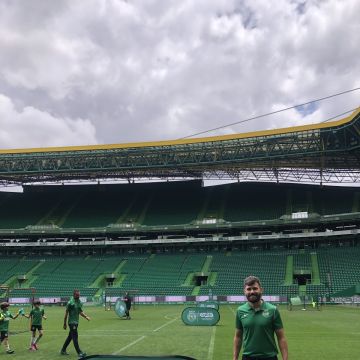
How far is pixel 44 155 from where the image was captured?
166 ft

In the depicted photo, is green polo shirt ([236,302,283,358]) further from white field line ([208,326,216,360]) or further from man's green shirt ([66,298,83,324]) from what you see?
A: man's green shirt ([66,298,83,324])

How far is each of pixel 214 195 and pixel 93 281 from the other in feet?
76.9

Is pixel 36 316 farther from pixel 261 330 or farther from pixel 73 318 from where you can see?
pixel 261 330

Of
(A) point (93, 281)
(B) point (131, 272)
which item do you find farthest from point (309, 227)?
(A) point (93, 281)

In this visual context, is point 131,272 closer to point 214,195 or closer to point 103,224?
point 103,224

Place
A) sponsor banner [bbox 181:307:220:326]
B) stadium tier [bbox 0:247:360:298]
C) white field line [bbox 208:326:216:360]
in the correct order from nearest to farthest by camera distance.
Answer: white field line [bbox 208:326:216:360], sponsor banner [bbox 181:307:220:326], stadium tier [bbox 0:247:360:298]

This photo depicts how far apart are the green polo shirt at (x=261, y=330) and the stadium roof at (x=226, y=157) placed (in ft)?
110

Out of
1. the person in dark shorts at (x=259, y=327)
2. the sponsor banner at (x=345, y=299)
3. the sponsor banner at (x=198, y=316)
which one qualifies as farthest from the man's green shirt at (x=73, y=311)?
the sponsor banner at (x=345, y=299)

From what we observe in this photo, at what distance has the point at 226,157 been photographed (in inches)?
1865

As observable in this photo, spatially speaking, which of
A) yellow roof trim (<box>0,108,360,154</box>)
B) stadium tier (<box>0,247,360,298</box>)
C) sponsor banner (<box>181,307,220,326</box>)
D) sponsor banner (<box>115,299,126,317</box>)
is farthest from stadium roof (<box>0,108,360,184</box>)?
sponsor banner (<box>181,307,220,326</box>)

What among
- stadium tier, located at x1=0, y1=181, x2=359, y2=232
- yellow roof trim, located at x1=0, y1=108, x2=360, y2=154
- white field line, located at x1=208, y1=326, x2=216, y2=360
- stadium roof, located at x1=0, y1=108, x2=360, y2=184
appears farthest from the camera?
stadium tier, located at x1=0, y1=181, x2=359, y2=232

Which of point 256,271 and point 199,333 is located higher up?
point 256,271

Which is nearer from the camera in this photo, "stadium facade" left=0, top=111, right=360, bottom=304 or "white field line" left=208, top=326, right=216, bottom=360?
"white field line" left=208, top=326, right=216, bottom=360

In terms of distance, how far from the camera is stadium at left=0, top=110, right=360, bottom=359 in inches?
1769
